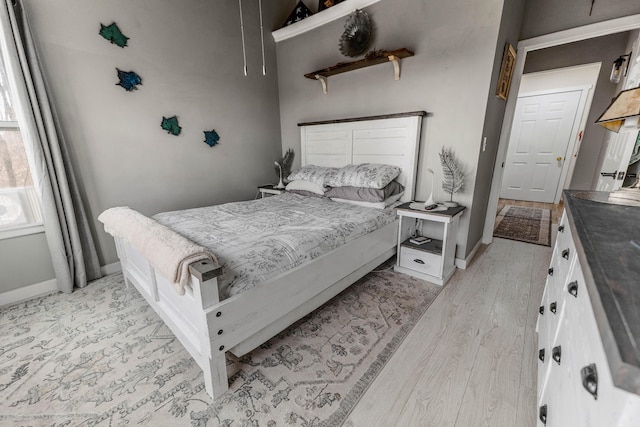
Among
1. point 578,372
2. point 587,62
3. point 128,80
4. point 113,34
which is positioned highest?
point 587,62

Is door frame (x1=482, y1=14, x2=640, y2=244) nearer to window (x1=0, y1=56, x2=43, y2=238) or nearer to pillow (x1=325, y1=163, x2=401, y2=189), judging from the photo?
pillow (x1=325, y1=163, x2=401, y2=189)

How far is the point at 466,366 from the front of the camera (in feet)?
4.58

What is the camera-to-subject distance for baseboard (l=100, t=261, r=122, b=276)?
7.82 ft

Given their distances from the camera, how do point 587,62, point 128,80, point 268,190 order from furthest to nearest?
point 587,62 < point 268,190 < point 128,80

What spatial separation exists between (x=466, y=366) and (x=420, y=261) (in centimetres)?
97

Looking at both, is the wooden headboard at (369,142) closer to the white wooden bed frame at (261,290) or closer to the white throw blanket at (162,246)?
the white wooden bed frame at (261,290)

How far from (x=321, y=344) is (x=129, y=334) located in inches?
47.7

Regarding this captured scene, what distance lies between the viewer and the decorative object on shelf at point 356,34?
253 centimetres

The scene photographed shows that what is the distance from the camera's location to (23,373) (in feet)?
4.52

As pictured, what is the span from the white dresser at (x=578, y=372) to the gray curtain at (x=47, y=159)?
2934 millimetres

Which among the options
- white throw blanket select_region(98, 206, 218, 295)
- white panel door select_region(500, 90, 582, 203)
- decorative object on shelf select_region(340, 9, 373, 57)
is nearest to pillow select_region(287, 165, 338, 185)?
decorative object on shelf select_region(340, 9, 373, 57)

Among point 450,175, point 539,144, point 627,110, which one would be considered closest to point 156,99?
point 450,175

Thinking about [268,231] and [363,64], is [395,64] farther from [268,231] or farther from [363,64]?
[268,231]

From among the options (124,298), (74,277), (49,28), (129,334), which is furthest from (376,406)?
(49,28)
